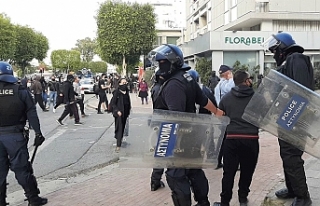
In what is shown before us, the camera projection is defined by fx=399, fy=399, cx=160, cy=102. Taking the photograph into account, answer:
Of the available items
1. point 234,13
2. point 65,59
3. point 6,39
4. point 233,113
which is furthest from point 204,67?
point 65,59

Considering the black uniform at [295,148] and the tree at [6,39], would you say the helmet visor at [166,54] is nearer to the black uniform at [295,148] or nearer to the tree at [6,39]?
the black uniform at [295,148]

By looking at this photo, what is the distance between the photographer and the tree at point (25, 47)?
66688mm

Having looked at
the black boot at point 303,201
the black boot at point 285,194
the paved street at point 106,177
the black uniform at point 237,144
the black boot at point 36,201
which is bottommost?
the paved street at point 106,177

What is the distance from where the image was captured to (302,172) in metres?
3.99

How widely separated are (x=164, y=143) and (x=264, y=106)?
3.32 feet

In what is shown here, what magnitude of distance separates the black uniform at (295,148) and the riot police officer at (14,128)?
296 cm

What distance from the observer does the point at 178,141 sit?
372 cm

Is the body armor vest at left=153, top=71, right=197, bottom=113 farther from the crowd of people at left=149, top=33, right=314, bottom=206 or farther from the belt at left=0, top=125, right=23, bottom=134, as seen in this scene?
the belt at left=0, top=125, right=23, bottom=134

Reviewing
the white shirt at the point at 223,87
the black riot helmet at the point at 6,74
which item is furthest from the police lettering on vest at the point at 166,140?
the white shirt at the point at 223,87

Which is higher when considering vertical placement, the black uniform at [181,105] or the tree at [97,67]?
the tree at [97,67]

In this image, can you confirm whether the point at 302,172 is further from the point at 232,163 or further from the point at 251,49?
Answer: the point at 251,49

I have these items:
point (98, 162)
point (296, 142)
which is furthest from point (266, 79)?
point (98, 162)

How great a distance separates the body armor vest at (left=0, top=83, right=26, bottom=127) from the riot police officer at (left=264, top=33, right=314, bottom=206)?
9.80 feet

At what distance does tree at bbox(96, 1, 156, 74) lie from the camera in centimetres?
4316
